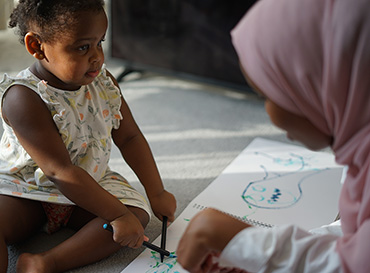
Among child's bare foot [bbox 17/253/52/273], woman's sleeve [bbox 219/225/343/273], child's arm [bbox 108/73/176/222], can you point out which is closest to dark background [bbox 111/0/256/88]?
child's arm [bbox 108/73/176/222]

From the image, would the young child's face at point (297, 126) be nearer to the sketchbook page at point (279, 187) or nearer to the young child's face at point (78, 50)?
the young child's face at point (78, 50)

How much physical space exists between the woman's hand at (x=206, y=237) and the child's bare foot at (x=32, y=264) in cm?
36

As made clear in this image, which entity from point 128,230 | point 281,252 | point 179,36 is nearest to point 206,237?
point 281,252

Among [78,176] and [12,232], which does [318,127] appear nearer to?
[78,176]

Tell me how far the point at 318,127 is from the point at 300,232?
13cm

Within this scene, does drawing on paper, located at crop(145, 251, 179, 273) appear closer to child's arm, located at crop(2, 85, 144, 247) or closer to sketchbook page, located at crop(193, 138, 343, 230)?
child's arm, located at crop(2, 85, 144, 247)

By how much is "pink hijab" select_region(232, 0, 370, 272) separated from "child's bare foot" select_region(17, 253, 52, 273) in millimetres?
539

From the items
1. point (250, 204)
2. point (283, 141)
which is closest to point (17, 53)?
point (283, 141)

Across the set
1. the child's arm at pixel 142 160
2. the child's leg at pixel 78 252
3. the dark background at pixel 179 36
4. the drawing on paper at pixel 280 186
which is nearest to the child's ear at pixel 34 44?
the child's arm at pixel 142 160

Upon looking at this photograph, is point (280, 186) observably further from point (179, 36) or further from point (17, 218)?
point (179, 36)

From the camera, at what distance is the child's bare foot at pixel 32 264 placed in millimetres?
936

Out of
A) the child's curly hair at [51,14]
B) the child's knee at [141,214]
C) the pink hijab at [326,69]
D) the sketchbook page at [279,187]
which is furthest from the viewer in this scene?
the sketchbook page at [279,187]

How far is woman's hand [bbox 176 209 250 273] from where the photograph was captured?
2.18 feet

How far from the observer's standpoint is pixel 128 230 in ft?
3.16
